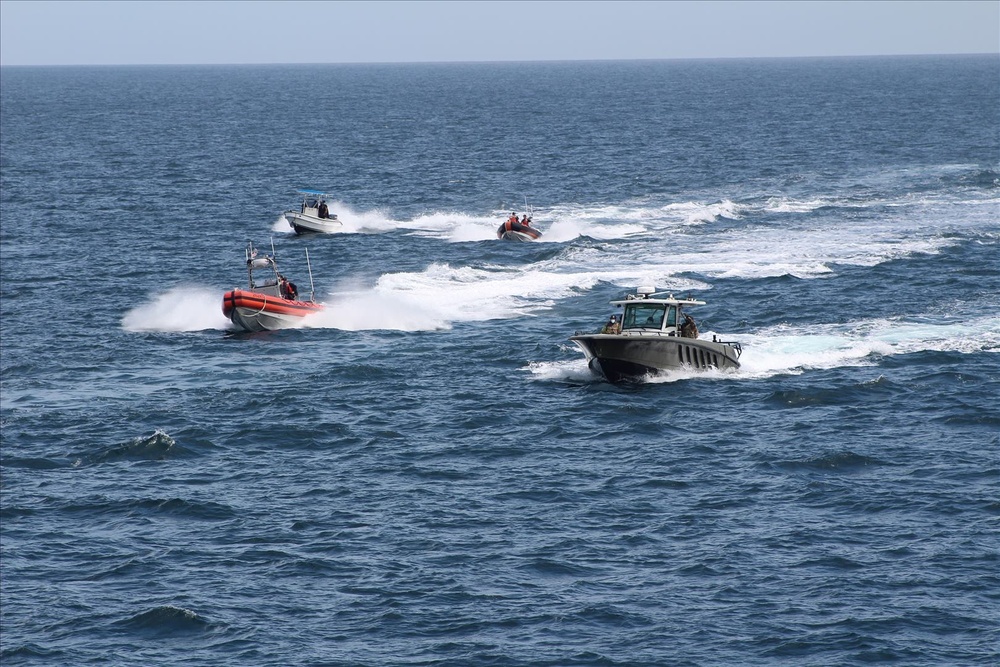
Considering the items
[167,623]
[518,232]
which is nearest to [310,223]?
[518,232]

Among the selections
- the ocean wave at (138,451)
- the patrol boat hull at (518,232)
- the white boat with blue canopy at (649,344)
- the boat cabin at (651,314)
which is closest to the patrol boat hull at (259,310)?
the white boat with blue canopy at (649,344)

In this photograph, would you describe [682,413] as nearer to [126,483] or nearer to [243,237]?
[126,483]

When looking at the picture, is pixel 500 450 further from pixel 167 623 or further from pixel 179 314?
pixel 179 314

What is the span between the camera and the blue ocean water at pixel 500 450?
1449 inches

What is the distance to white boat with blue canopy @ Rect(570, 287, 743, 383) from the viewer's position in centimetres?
5806

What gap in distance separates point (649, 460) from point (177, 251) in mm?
50660

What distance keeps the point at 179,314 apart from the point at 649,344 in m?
25.4

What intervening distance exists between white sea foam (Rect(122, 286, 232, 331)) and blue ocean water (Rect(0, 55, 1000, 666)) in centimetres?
22

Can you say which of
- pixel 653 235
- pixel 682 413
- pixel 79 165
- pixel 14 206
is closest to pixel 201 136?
pixel 79 165

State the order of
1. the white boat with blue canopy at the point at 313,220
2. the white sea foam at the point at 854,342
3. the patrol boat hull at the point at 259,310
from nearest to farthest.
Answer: the white sea foam at the point at 854,342, the patrol boat hull at the point at 259,310, the white boat with blue canopy at the point at 313,220

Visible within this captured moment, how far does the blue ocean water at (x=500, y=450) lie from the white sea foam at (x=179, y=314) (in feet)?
0.71

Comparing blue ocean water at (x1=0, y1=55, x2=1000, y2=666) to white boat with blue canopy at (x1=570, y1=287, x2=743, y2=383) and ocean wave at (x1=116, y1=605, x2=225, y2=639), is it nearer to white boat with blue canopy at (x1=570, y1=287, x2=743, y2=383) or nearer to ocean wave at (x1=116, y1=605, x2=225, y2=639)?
ocean wave at (x1=116, y1=605, x2=225, y2=639)

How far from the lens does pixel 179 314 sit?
2795 inches

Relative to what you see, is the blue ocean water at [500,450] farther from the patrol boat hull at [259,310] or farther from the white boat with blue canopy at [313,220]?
the white boat with blue canopy at [313,220]
